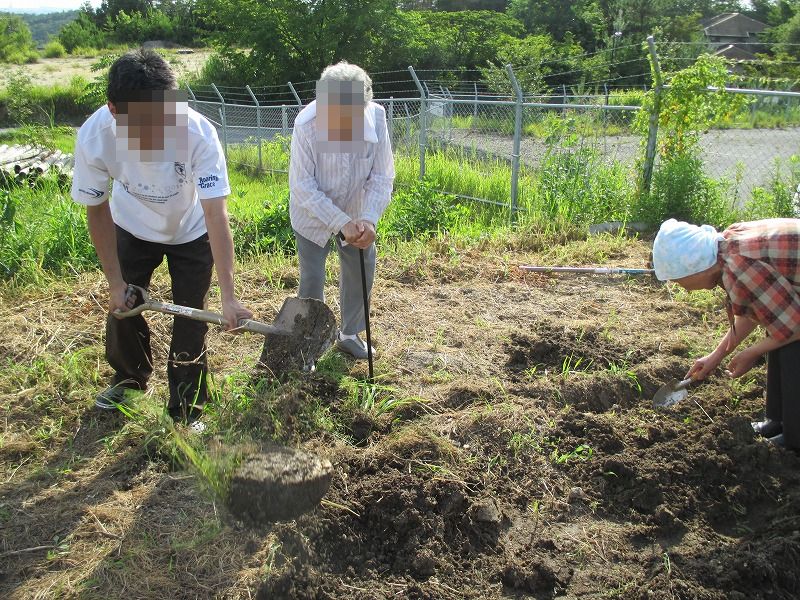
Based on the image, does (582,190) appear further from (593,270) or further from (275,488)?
(275,488)

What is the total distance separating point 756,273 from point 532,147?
699cm

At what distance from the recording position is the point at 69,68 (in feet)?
99.6

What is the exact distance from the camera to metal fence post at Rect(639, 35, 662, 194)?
21.8 feet

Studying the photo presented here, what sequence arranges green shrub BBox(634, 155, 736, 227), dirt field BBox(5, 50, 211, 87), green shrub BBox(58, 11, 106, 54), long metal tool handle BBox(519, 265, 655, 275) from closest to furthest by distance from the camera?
1. long metal tool handle BBox(519, 265, 655, 275)
2. green shrub BBox(634, 155, 736, 227)
3. dirt field BBox(5, 50, 211, 87)
4. green shrub BBox(58, 11, 106, 54)

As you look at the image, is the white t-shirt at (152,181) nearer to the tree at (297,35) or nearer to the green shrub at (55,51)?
the tree at (297,35)

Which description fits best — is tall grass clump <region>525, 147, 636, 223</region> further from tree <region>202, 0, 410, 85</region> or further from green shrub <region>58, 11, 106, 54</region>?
green shrub <region>58, 11, 106, 54</region>

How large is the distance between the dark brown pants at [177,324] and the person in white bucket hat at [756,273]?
2107 mm

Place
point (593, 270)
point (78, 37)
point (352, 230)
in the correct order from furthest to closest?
point (78, 37) → point (593, 270) → point (352, 230)

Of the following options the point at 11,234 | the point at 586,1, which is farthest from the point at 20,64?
the point at 11,234

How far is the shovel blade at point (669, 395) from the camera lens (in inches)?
134

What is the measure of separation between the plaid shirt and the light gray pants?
5.93 feet

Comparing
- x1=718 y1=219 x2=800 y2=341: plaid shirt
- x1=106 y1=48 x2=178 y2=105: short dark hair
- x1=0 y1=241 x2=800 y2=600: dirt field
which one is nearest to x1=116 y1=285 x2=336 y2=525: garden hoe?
x1=0 y1=241 x2=800 y2=600: dirt field

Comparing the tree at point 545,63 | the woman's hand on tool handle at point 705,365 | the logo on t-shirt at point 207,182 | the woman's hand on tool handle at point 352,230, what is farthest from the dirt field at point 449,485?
the tree at point 545,63

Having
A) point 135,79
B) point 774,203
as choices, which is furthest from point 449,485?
point 774,203
